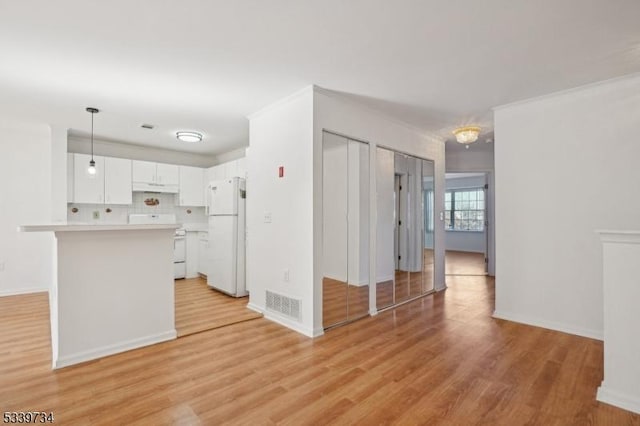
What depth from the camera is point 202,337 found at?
10.1 feet

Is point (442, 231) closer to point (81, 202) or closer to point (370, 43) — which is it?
point (370, 43)

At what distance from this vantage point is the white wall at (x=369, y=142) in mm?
3207

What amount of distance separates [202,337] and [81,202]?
3759 millimetres

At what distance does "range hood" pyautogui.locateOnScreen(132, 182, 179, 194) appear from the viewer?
5625mm

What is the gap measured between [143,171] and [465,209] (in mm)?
9795

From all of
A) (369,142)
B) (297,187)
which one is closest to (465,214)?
(369,142)

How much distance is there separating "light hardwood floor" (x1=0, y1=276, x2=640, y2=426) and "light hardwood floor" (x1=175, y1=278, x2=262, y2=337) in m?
0.21

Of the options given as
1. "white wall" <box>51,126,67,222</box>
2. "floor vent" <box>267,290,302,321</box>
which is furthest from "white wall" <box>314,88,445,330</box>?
"white wall" <box>51,126,67,222</box>

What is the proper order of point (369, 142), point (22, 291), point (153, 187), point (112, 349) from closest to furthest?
point (112, 349) → point (369, 142) → point (22, 291) → point (153, 187)

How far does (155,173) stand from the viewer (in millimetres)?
5801

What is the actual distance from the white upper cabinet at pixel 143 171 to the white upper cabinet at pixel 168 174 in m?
0.09

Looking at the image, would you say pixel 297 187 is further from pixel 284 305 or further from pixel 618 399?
pixel 618 399

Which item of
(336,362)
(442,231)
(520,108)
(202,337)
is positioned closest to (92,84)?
(202,337)

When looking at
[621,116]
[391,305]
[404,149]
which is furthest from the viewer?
[404,149]
